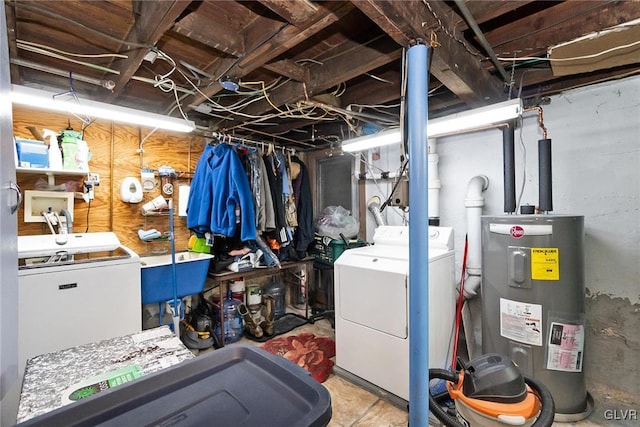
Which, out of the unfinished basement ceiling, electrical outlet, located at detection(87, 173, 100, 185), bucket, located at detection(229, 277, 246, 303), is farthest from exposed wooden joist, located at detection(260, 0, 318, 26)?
bucket, located at detection(229, 277, 246, 303)

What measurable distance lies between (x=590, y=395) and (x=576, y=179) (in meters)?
1.64

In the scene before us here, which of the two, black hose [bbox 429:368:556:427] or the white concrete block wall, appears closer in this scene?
black hose [bbox 429:368:556:427]

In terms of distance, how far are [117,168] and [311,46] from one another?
2285 mm

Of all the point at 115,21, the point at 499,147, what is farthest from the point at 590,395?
the point at 115,21

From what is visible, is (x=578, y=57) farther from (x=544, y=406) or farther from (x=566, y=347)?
(x=544, y=406)

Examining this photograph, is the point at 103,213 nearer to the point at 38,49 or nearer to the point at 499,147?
the point at 38,49

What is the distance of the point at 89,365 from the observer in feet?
3.31

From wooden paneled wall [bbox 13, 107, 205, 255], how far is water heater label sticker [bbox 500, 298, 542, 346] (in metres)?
3.21

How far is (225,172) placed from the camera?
2973 millimetres

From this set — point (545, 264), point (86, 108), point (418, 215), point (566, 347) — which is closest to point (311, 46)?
point (418, 215)

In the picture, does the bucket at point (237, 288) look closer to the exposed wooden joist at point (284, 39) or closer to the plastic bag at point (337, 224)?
the plastic bag at point (337, 224)

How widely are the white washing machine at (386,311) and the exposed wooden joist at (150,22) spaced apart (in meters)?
1.99

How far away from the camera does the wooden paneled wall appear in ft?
7.97

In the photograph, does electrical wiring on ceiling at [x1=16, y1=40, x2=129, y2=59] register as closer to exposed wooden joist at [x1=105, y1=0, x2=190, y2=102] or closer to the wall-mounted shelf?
exposed wooden joist at [x1=105, y1=0, x2=190, y2=102]
